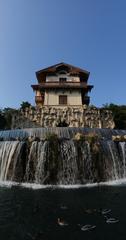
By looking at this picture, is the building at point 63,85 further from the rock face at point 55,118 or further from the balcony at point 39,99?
the rock face at point 55,118

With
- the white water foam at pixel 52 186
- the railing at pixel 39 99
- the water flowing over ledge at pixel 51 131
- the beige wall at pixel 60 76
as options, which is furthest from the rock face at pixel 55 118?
the white water foam at pixel 52 186

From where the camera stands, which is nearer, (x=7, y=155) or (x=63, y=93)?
(x=7, y=155)

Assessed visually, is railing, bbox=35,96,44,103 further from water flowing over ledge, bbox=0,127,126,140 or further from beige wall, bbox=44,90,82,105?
water flowing over ledge, bbox=0,127,126,140

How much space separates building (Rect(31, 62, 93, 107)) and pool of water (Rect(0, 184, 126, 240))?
22426 millimetres

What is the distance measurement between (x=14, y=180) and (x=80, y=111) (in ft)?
49.6

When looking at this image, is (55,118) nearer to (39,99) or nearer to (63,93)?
(63,93)

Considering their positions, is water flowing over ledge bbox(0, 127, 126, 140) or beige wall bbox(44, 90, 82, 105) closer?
water flowing over ledge bbox(0, 127, 126, 140)

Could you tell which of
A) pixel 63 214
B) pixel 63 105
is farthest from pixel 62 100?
pixel 63 214

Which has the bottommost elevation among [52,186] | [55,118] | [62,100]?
Answer: [52,186]

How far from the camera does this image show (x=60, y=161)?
12.6 metres

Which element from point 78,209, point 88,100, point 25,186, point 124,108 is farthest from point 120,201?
point 124,108

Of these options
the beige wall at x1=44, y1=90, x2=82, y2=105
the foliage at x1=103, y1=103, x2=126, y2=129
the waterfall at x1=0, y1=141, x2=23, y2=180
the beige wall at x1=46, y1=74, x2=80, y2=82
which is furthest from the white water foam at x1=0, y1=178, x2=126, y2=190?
the foliage at x1=103, y1=103, x2=126, y2=129

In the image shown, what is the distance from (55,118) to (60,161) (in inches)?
530

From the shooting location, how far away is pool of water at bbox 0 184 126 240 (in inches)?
220
